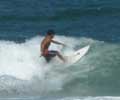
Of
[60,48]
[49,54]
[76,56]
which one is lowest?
[49,54]

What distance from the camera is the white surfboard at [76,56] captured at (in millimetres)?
27761

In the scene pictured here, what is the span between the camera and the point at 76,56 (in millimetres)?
28047

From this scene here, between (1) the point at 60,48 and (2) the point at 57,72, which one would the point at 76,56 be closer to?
(2) the point at 57,72

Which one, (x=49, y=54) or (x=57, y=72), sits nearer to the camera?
(x=49, y=54)

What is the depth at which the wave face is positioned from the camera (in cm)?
2588

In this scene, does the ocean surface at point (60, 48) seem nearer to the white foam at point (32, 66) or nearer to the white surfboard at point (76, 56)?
the white foam at point (32, 66)

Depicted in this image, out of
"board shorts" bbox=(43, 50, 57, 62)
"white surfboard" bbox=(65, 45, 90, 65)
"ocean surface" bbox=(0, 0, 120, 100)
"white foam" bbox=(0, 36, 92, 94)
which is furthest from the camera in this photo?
"white surfboard" bbox=(65, 45, 90, 65)

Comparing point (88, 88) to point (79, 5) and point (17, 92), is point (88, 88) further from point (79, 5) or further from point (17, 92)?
point (79, 5)

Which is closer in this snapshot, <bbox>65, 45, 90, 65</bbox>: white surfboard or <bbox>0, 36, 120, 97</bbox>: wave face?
<bbox>0, 36, 120, 97</bbox>: wave face

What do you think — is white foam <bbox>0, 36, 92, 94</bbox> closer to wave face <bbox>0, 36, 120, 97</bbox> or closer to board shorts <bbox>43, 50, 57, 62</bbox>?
wave face <bbox>0, 36, 120, 97</bbox>

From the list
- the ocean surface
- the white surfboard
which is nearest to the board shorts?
the ocean surface

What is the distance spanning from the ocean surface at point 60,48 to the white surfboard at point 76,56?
0.23 m

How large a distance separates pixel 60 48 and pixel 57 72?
253 centimetres

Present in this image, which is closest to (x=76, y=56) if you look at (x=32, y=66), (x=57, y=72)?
(x=57, y=72)
